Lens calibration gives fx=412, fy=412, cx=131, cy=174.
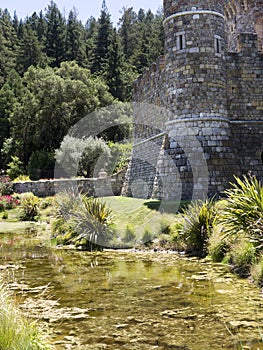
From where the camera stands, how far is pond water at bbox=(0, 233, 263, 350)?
16.0ft

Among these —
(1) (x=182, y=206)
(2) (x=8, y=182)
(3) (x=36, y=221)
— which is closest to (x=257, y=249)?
(1) (x=182, y=206)

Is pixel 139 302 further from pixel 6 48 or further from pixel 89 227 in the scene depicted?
pixel 6 48

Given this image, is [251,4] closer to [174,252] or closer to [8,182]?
[174,252]

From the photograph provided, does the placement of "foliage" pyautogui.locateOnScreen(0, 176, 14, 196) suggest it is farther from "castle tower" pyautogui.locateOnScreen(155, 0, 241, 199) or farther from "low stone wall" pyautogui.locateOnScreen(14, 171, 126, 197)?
"castle tower" pyautogui.locateOnScreen(155, 0, 241, 199)

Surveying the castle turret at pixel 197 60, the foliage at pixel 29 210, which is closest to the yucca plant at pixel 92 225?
the castle turret at pixel 197 60

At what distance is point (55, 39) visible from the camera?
1965 inches

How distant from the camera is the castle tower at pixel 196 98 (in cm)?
1384

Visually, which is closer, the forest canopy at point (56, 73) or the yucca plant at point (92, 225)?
the yucca plant at point (92, 225)

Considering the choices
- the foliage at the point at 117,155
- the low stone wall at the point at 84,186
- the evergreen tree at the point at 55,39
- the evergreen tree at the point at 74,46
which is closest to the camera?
the low stone wall at the point at 84,186

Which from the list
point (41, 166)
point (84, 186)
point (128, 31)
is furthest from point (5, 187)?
point (128, 31)

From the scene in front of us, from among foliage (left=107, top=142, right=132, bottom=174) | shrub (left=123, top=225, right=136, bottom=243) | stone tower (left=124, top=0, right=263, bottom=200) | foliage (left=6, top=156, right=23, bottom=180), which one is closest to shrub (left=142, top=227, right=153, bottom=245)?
shrub (left=123, top=225, right=136, bottom=243)

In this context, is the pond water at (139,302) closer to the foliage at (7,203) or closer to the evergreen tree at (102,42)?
the foliage at (7,203)

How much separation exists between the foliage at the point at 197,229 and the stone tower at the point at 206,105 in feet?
10.2

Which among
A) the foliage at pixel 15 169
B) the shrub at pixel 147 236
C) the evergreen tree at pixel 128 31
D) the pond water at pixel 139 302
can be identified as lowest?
the pond water at pixel 139 302
